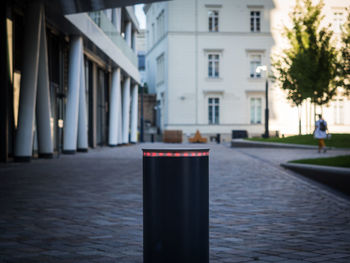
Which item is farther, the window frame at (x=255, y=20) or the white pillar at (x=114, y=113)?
the window frame at (x=255, y=20)

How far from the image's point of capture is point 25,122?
15.1 m

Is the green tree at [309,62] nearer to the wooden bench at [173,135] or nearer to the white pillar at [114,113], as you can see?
the wooden bench at [173,135]

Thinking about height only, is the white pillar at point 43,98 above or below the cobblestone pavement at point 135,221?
above

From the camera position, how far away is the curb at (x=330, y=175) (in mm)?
9141

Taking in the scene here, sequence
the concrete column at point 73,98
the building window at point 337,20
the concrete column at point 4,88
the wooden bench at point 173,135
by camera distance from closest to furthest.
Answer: the concrete column at point 4,88 → the concrete column at point 73,98 → the wooden bench at point 173,135 → the building window at point 337,20

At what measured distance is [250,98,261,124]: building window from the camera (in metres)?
47.2

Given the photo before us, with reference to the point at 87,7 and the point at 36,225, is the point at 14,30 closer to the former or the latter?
the point at 87,7

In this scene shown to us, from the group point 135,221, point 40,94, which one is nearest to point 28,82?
point 40,94

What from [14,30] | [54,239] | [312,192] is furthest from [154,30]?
[54,239]

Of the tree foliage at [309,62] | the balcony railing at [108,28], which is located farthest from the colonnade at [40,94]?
the tree foliage at [309,62]

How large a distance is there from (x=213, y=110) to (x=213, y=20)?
8520 millimetres

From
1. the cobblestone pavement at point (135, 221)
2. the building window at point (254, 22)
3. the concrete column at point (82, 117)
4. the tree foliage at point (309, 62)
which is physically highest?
the building window at point (254, 22)

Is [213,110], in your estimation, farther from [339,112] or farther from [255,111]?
[339,112]

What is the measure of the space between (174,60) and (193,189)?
143 feet
